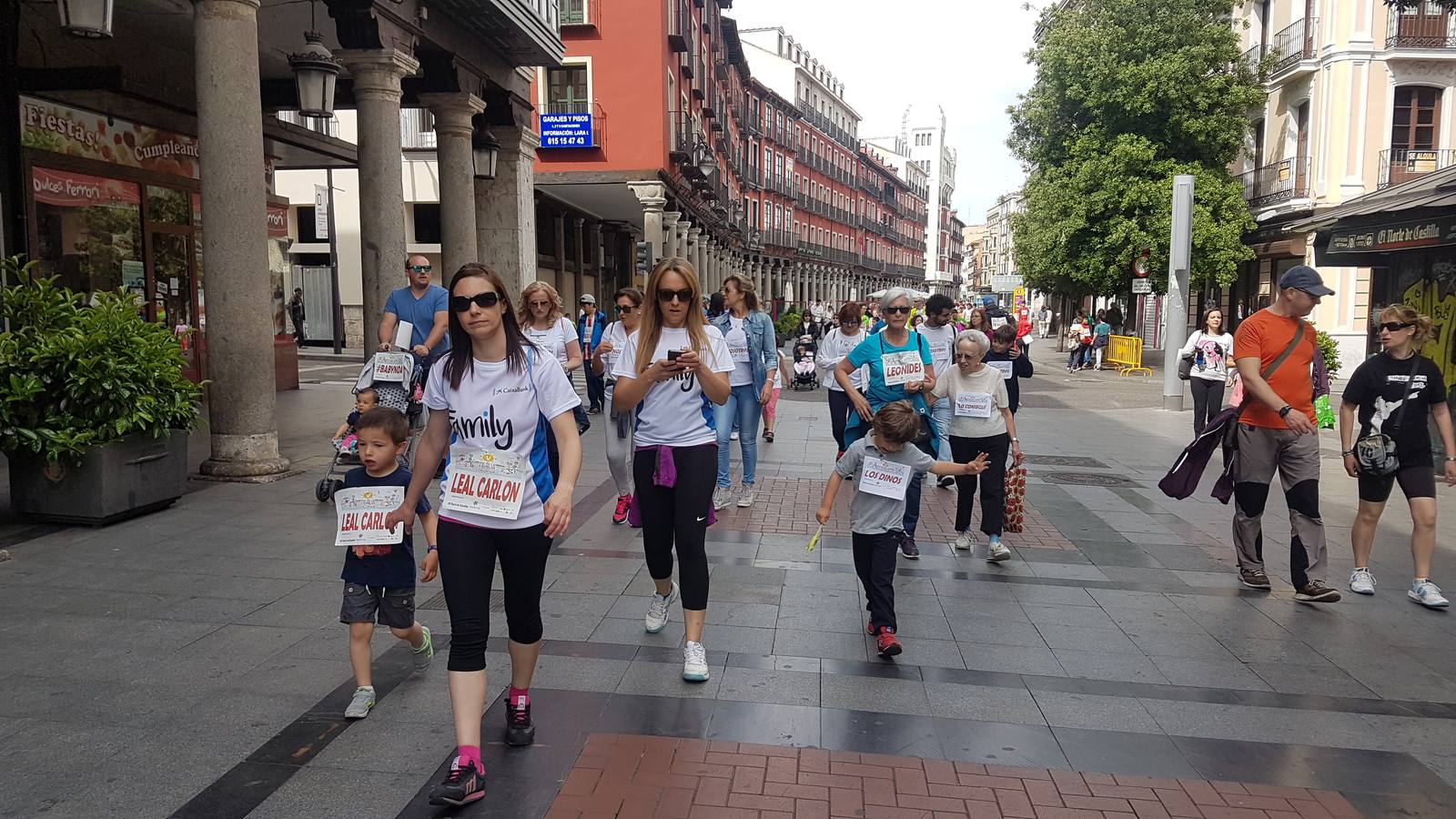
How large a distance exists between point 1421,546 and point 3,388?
28.7 feet

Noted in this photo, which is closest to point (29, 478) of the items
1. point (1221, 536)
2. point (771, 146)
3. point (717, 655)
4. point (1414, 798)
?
point (717, 655)

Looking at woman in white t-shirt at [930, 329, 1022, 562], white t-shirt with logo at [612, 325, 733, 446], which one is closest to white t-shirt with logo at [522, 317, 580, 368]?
woman in white t-shirt at [930, 329, 1022, 562]

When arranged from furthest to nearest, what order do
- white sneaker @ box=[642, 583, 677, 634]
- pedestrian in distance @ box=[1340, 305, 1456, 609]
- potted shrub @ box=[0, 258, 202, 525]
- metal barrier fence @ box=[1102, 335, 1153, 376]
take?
metal barrier fence @ box=[1102, 335, 1153, 376]
potted shrub @ box=[0, 258, 202, 525]
pedestrian in distance @ box=[1340, 305, 1456, 609]
white sneaker @ box=[642, 583, 677, 634]

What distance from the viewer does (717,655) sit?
461 centimetres

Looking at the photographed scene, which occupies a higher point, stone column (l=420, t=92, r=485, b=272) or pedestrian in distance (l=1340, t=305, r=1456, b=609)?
stone column (l=420, t=92, r=485, b=272)

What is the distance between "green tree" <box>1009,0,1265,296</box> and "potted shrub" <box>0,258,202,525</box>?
26.1m

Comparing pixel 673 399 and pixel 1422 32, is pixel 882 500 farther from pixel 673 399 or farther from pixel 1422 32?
pixel 1422 32

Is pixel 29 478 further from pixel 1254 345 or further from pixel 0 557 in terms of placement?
pixel 1254 345

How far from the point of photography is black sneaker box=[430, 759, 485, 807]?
10.0 feet

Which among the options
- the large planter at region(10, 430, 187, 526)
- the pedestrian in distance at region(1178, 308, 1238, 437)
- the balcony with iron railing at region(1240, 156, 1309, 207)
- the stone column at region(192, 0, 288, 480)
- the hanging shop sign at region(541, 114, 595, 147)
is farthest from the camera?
the balcony with iron railing at region(1240, 156, 1309, 207)

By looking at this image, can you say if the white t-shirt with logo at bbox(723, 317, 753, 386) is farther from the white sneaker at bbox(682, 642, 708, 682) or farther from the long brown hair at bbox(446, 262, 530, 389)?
the long brown hair at bbox(446, 262, 530, 389)

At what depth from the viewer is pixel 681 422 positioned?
4.32 meters

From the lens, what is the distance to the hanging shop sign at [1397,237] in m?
9.27

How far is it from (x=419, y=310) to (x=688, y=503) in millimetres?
4423
